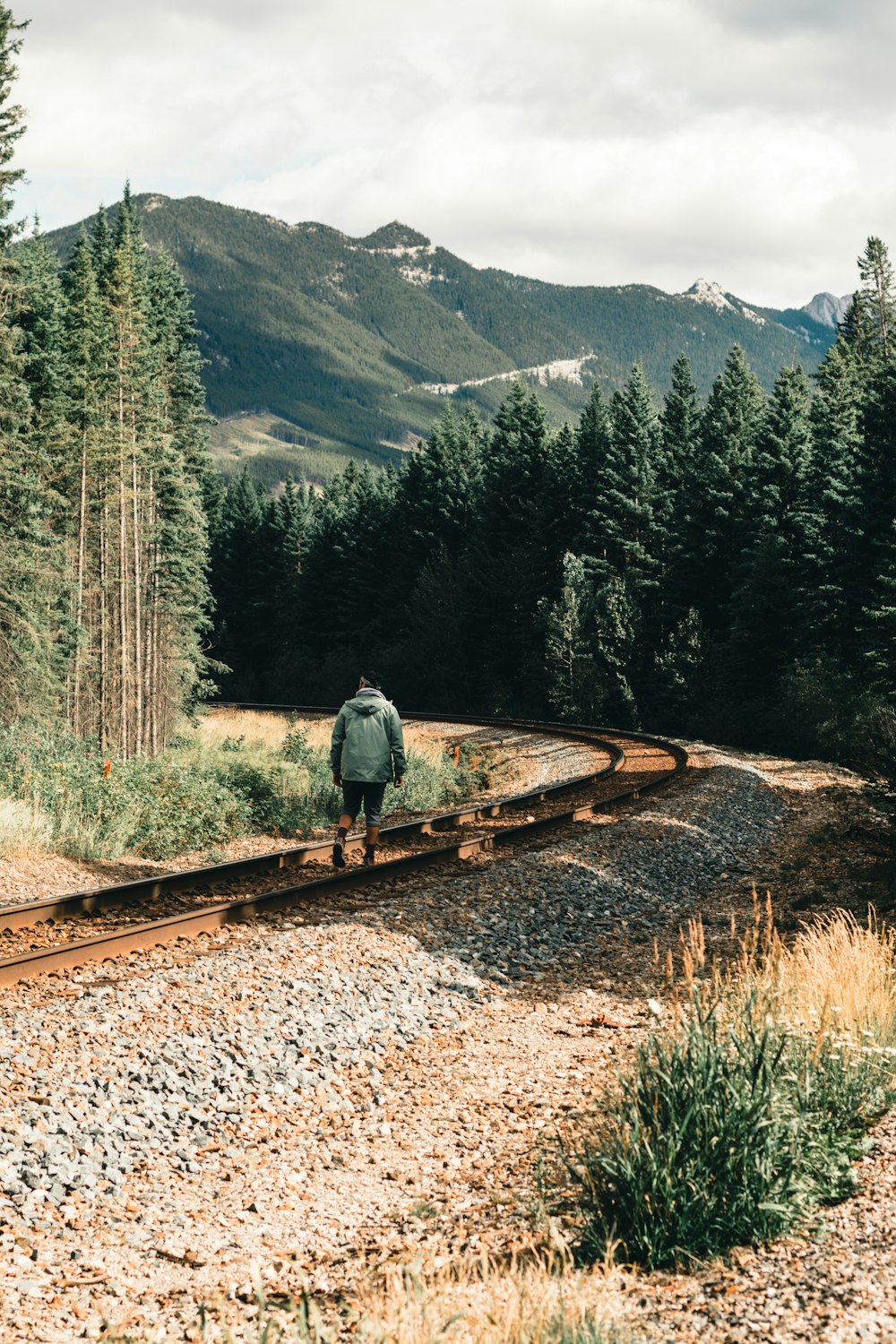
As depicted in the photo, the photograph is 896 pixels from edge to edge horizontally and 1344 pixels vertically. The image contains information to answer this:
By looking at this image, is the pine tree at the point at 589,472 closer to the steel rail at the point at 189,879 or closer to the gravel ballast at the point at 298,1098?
the steel rail at the point at 189,879

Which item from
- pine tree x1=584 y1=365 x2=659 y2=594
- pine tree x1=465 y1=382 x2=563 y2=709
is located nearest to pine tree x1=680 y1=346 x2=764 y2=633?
pine tree x1=584 y1=365 x2=659 y2=594

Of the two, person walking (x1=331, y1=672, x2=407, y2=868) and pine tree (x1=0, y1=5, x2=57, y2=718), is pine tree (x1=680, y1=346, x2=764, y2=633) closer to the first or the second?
pine tree (x1=0, y1=5, x2=57, y2=718)

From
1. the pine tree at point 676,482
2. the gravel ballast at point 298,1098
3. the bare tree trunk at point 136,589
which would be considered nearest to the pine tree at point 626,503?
the pine tree at point 676,482

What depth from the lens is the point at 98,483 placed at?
1430 inches

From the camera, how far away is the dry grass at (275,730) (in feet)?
117

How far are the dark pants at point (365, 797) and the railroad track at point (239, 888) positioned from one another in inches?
22.2

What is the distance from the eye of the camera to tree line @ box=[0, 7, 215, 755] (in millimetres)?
26719

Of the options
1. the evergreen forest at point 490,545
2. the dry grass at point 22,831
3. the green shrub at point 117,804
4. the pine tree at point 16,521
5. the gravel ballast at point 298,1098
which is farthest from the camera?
the evergreen forest at point 490,545

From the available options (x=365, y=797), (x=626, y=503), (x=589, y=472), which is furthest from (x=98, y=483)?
(x=365, y=797)

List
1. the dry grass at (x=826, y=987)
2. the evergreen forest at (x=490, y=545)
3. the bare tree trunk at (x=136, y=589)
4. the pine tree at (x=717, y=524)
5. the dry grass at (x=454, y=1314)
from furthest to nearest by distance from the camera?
the pine tree at (x=717, y=524)
the bare tree trunk at (x=136, y=589)
the evergreen forest at (x=490, y=545)
the dry grass at (x=826, y=987)
the dry grass at (x=454, y=1314)

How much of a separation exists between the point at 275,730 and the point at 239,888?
110ft

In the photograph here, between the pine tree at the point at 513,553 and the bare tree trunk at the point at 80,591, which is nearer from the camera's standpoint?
the bare tree trunk at the point at 80,591

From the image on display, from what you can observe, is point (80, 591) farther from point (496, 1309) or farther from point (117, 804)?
point (496, 1309)

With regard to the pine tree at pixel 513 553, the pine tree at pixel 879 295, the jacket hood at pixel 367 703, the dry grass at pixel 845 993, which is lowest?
the dry grass at pixel 845 993
